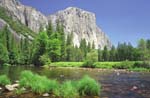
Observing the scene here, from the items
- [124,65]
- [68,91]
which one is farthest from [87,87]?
[124,65]

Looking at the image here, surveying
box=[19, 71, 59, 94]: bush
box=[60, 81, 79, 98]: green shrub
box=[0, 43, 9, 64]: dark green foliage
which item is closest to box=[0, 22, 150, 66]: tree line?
box=[0, 43, 9, 64]: dark green foliage

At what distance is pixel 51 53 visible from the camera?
112 metres

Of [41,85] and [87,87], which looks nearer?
[87,87]

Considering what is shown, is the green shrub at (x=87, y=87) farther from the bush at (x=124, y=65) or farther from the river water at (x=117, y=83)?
the bush at (x=124, y=65)

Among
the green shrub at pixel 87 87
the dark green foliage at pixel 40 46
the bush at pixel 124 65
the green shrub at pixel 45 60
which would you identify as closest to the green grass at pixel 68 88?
the green shrub at pixel 87 87

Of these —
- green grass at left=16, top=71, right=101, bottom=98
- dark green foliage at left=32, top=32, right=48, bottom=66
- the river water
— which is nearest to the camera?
green grass at left=16, top=71, right=101, bottom=98

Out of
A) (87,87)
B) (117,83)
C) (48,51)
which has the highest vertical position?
(48,51)

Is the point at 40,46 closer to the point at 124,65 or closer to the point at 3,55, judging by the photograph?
the point at 3,55

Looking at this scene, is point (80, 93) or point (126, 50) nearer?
point (80, 93)

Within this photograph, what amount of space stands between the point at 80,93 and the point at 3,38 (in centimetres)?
10684

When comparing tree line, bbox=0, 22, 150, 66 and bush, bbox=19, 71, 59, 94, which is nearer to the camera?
bush, bbox=19, 71, 59, 94

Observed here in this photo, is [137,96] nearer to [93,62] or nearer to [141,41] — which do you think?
[93,62]

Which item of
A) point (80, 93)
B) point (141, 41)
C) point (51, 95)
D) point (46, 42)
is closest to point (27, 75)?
point (51, 95)

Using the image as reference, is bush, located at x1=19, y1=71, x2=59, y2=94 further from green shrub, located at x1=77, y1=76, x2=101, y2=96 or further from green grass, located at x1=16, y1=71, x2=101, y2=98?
green shrub, located at x1=77, y1=76, x2=101, y2=96
